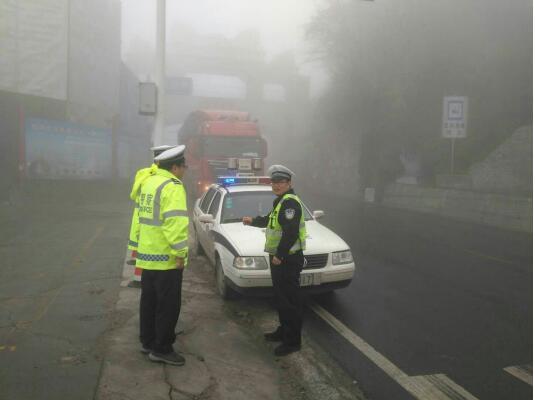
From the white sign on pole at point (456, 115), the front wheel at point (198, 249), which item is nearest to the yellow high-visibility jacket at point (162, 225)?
the front wheel at point (198, 249)

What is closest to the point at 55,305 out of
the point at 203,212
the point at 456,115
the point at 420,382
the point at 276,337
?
the point at 276,337

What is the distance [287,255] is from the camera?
4.61 metres

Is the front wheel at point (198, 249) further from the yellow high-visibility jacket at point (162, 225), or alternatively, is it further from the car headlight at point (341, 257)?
the yellow high-visibility jacket at point (162, 225)

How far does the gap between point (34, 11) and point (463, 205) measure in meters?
17.4

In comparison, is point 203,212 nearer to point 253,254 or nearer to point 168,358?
point 253,254

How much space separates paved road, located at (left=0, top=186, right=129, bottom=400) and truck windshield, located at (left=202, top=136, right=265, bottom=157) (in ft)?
19.6

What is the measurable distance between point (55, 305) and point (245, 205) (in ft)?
9.83

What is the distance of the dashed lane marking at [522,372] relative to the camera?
4.23 meters

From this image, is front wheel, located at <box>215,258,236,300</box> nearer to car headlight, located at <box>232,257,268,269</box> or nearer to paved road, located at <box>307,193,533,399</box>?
car headlight, located at <box>232,257,268,269</box>

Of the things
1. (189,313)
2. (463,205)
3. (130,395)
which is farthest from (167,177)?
(463,205)

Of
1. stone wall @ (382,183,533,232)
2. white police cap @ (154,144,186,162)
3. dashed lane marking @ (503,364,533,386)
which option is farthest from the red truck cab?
dashed lane marking @ (503,364,533,386)

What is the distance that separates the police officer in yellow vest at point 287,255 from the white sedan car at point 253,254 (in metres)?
0.97

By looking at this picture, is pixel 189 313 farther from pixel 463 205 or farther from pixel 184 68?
pixel 184 68

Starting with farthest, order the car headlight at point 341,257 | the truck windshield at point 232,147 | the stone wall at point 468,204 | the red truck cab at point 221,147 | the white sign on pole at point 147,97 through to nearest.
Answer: the truck windshield at point 232,147 < the red truck cab at point 221,147 < the stone wall at point 468,204 < the white sign on pole at point 147,97 < the car headlight at point 341,257
